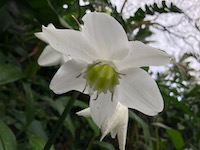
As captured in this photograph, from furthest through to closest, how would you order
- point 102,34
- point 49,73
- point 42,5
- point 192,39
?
point 49,73
point 192,39
point 42,5
point 102,34

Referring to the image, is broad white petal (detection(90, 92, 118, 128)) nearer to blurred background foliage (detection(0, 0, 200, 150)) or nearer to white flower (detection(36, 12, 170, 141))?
white flower (detection(36, 12, 170, 141))

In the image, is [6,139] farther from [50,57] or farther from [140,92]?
[140,92]

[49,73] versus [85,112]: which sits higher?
[85,112]

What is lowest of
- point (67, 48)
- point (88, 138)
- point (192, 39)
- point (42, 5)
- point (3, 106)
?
point (88, 138)

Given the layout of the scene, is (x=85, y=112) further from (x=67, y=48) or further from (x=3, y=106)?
(x=3, y=106)

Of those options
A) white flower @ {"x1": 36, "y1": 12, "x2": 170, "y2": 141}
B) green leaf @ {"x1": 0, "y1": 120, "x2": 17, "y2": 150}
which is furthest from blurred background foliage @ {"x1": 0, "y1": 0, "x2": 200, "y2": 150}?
white flower @ {"x1": 36, "y1": 12, "x2": 170, "y2": 141}

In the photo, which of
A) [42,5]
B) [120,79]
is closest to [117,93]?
[120,79]

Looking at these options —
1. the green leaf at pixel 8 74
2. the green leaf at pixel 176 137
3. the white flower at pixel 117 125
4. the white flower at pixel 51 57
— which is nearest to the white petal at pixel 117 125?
the white flower at pixel 117 125
